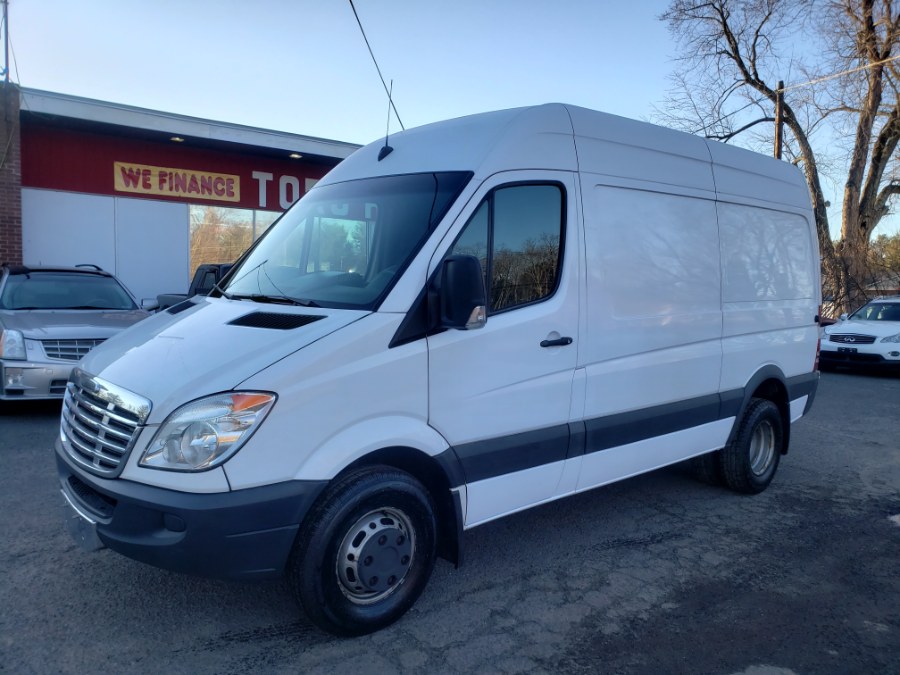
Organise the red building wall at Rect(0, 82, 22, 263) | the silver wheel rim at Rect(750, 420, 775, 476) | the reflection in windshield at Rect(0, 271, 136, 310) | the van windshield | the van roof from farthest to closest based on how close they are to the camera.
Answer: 1. the red building wall at Rect(0, 82, 22, 263)
2. the reflection in windshield at Rect(0, 271, 136, 310)
3. the silver wheel rim at Rect(750, 420, 775, 476)
4. the van roof
5. the van windshield

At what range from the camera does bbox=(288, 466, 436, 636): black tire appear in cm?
321

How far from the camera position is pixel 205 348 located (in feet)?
11.1

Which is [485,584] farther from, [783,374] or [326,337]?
[783,374]

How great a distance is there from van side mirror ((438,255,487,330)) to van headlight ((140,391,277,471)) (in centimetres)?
92

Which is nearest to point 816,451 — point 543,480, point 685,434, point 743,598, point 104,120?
point 685,434

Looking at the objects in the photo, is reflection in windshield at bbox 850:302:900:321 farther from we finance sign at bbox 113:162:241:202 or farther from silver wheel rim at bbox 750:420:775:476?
we finance sign at bbox 113:162:241:202

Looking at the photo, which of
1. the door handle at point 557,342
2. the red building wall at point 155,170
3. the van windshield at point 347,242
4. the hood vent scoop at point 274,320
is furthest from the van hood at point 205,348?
the red building wall at point 155,170

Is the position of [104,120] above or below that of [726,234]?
above

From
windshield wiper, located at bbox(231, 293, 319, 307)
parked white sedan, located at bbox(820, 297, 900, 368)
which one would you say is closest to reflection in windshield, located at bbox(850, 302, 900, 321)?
parked white sedan, located at bbox(820, 297, 900, 368)

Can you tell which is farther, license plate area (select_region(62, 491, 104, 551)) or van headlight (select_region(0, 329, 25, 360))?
van headlight (select_region(0, 329, 25, 360))

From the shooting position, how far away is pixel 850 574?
4.40 m

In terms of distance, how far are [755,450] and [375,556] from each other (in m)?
3.96

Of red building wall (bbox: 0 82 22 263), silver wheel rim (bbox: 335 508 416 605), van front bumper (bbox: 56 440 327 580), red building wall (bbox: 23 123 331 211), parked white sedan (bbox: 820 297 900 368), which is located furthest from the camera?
parked white sedan (bbox: 820 297 900 368)

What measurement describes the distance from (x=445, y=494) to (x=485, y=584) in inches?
29.6
